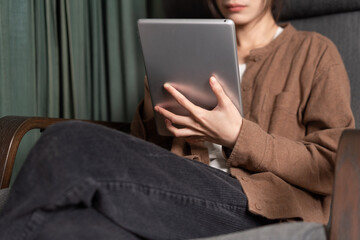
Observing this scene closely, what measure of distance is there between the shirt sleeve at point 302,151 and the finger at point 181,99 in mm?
97

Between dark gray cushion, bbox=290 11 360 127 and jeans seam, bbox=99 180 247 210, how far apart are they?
547 mm

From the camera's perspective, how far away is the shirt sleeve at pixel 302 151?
2.50ft

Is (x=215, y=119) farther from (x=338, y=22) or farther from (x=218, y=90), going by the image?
(x=338, y=22)

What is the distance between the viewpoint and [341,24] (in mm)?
1104

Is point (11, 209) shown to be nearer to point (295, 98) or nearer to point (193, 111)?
point (193, 111)

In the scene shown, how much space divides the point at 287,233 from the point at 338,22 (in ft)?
2.51

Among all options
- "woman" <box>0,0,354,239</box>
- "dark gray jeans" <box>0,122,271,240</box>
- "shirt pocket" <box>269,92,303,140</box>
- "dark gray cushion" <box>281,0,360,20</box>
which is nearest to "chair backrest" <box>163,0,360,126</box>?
"dark gray cushion" <box>281,0,360,20</box>

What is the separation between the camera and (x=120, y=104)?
1.40 m

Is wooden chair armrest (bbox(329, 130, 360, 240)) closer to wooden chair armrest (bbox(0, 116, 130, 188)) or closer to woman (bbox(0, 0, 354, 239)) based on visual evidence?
woman (bbox(0, 0, 354, 239))

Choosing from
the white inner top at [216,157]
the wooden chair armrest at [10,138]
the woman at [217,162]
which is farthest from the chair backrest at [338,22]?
the wooden chair armrest at [10,138]

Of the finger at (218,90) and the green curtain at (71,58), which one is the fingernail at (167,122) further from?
the green curtain at (71,58)

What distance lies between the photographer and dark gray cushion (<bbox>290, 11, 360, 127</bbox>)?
1.07 meters

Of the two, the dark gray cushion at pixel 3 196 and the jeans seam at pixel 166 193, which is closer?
the jeans seam at pixel 166 193

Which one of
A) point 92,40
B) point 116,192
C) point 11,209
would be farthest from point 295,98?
point 92,40
